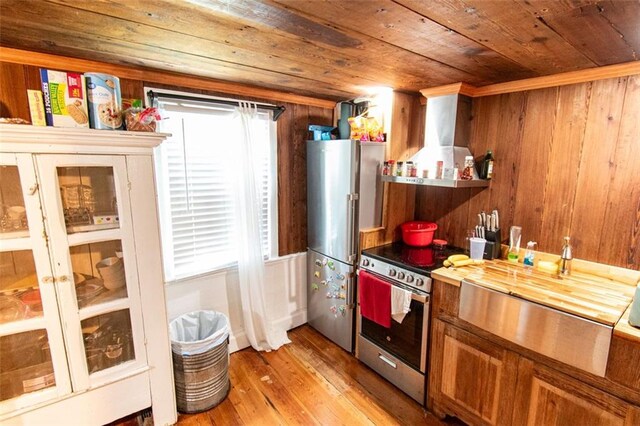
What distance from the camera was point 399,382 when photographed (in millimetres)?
2189

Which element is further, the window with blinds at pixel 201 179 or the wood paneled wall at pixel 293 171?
the wood paneled wall at pixel 293 171

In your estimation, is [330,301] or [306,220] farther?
[306,220]

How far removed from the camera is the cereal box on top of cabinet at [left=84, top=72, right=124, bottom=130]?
60.4 inches

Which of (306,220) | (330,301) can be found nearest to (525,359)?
(330,301)

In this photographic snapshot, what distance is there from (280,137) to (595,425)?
8.41 feet

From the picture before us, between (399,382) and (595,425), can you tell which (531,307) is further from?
(399,382)

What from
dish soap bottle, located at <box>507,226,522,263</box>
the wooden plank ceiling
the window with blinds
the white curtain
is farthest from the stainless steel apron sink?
the window with blinds

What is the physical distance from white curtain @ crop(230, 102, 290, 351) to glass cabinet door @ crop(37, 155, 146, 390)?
2.83 ft

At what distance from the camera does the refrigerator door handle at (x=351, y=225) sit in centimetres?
239

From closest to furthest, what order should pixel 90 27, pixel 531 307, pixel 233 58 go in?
pixel 90 27, pixel 531 307, pixel 233 58

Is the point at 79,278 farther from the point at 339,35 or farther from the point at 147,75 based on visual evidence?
the point at 339,35

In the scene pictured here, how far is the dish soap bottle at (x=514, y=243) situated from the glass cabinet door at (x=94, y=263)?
93.5 inches

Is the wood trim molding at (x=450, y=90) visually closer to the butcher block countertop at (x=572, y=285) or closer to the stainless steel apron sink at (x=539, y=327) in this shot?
the butcher block countertop at (x=572, y=285)

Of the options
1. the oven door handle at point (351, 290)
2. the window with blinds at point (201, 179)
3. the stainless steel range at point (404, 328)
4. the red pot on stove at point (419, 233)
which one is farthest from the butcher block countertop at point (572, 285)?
the window with blinds at point (201, 179)
